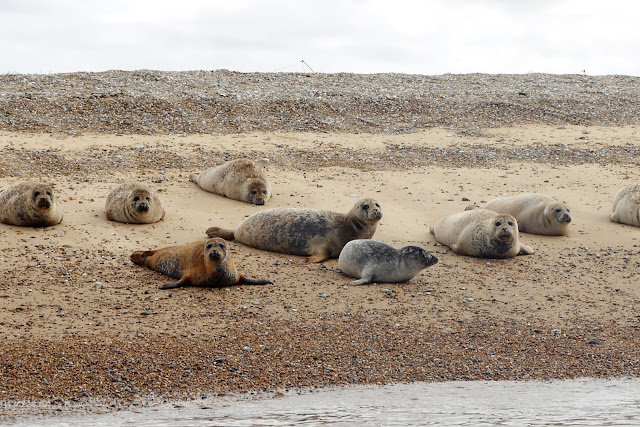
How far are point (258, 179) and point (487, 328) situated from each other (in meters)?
5.03

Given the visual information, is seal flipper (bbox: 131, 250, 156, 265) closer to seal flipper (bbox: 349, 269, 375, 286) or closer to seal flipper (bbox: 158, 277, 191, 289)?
seal flipper (bbox: 158, 277, 191, 289)

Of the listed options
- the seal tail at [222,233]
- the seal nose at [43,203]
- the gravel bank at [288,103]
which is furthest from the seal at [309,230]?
the gravel bank at [288,103]

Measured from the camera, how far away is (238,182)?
11.3 meters

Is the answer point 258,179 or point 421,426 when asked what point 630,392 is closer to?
point 421,426

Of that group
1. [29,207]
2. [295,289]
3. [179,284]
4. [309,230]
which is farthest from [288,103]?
[179,284]

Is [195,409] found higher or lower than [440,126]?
lower

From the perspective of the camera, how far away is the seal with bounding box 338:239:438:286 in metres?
7.98

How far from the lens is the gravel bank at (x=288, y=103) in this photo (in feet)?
49.1

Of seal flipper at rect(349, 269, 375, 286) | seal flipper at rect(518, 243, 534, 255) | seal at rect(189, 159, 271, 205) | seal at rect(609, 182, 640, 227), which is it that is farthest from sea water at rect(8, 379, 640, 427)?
seal at rect(189, 159, 271, 205)

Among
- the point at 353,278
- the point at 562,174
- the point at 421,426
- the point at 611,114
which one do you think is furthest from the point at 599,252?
the point at 611,114

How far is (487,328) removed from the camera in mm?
6910

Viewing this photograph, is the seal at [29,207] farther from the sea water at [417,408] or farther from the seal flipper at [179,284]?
the sea water at [417,408]

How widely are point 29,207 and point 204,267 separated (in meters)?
2.65

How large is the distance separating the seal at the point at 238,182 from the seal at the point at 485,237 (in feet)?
8.80
